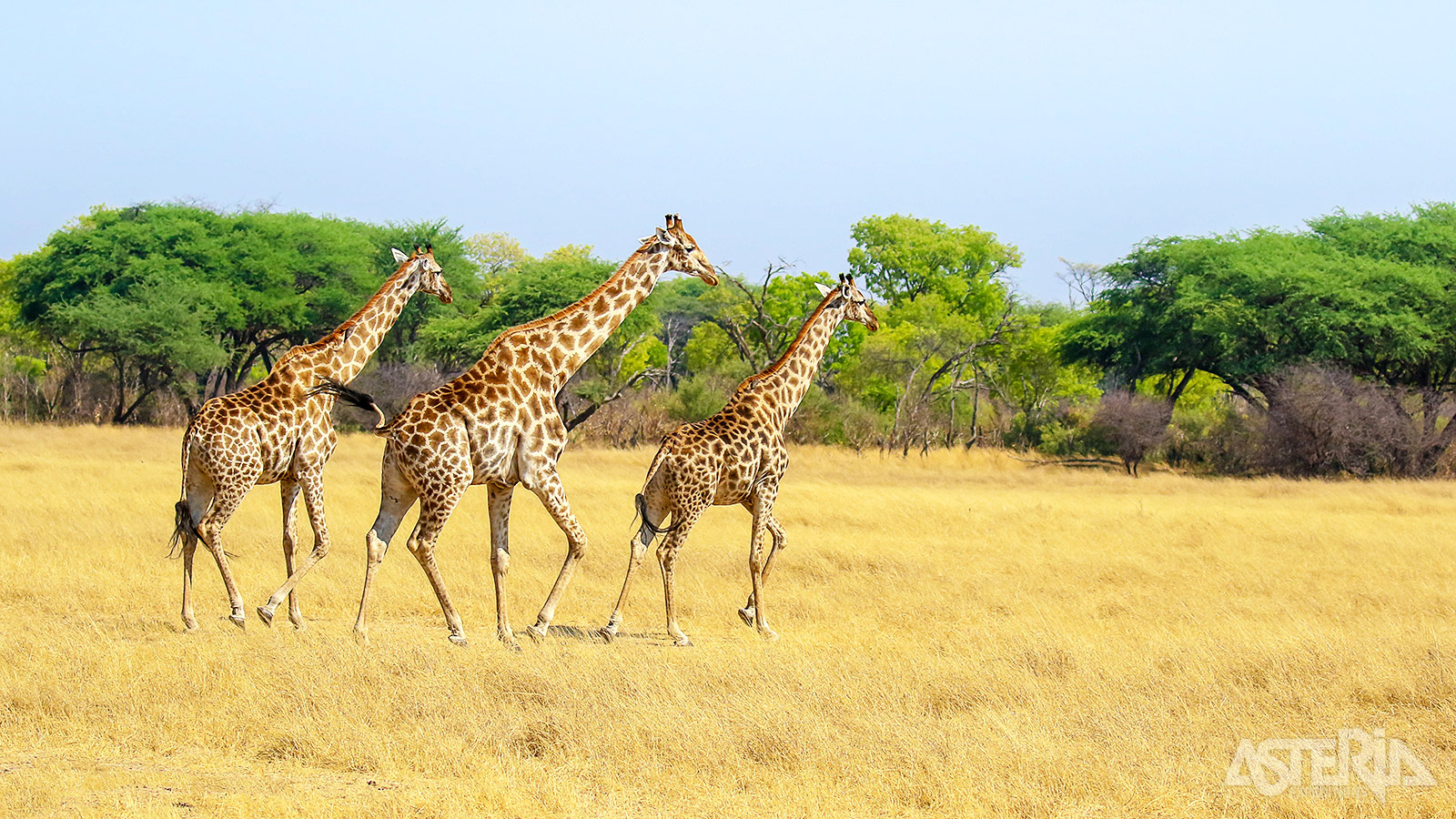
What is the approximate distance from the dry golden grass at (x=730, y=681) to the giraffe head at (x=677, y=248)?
2.74 m

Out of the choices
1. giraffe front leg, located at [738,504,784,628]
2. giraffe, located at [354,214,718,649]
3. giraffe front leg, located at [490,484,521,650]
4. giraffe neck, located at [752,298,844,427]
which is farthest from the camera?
giraffe neck, located at [752,298,844,427]

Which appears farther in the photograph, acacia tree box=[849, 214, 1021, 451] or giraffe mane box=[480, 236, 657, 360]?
acacia tree box=[849, 214, 1021, 451]

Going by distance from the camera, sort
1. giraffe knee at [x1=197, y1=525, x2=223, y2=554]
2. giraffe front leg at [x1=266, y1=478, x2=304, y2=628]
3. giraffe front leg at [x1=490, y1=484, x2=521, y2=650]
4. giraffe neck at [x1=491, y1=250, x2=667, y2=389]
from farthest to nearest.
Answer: giraffe front leg at [x1=266, y1=478, x2=304, y2=628], giraffe neck at [x1=491, y1=250, x2=667, y2=389], giraffe knee at [x1=197, y1=525, x2=223, y2=554], giraffe front leg at [x1=490, y1=484, x2=521, y2=650]

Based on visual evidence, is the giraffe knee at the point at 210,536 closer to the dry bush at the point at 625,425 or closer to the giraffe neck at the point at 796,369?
the giraffe neck at the point at 796,369

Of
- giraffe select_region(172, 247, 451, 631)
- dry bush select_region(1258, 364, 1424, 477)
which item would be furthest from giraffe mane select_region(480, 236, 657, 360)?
dry bush select_region(1258, 364, 1424, 477)

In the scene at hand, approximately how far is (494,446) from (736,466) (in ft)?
5.96

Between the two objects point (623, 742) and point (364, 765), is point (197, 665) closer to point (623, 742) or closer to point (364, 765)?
point (364, 765)

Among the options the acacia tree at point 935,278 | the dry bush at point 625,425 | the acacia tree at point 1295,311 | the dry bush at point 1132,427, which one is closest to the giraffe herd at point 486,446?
the dry bush at point 1132,427

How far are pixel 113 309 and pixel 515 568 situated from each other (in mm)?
26029

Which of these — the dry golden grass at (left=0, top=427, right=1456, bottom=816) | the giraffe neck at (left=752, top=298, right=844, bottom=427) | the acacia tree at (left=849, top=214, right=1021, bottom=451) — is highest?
the acacia tree at (left=849, top=214, right=1021, bottom=451)

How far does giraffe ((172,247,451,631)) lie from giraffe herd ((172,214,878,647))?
11 millimetres

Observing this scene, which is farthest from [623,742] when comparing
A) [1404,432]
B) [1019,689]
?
[1404,432]

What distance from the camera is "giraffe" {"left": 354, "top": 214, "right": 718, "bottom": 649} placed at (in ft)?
27.3

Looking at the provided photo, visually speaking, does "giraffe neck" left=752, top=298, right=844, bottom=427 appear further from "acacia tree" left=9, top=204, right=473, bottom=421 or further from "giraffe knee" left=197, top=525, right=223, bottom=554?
"acacia tree" left=9, top=204, right=473, bottom=421
